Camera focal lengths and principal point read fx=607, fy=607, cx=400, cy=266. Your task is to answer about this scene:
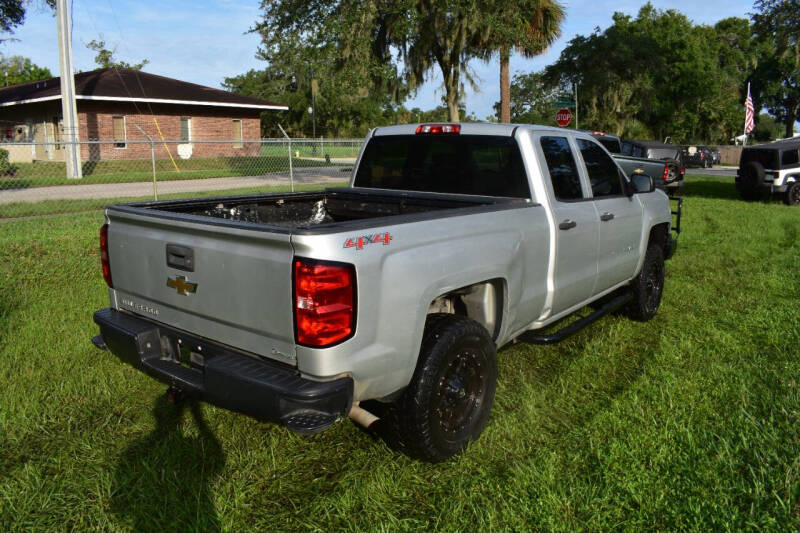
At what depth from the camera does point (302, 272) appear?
8.40 feet

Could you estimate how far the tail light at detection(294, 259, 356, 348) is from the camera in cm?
256

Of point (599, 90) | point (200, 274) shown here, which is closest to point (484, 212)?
point (200, 274)

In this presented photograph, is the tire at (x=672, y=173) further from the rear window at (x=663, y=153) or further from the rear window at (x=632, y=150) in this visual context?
the rear window at (x=632, y=150)

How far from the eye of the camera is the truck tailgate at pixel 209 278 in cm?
269

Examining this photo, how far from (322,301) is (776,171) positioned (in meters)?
16.2

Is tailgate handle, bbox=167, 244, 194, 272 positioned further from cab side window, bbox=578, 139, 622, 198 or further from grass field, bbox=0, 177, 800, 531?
cab side window, bbox=578, 139, 622, 198

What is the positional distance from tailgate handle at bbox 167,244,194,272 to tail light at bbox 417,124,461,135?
7.11 ft

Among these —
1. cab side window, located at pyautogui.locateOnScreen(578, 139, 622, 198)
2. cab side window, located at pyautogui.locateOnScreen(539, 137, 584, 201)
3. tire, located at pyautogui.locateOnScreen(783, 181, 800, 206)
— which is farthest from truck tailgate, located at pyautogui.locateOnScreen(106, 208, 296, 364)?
tire, located at pyautogui.locateOnScreen(783, 181, 800, 206)

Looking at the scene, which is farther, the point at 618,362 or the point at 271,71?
the point at 271,71

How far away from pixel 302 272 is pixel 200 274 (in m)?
0.72

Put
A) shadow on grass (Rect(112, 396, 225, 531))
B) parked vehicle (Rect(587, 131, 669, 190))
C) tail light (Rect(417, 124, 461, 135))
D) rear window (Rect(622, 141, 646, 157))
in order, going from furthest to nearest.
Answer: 1. rear window (Rect(622, 141, 646, 157))
2. parked vehicle (Rect(587, 131, 669, 190))
3. tail light (Rect(417, 124, 461, 135))
4. shadow on grass (Rect(112, 396, 225, 531))

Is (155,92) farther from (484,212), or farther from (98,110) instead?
(484,212)

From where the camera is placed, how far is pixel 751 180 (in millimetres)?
15688

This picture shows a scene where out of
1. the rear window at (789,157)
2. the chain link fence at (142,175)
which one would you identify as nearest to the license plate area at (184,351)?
the chain link fence at (142,175)
